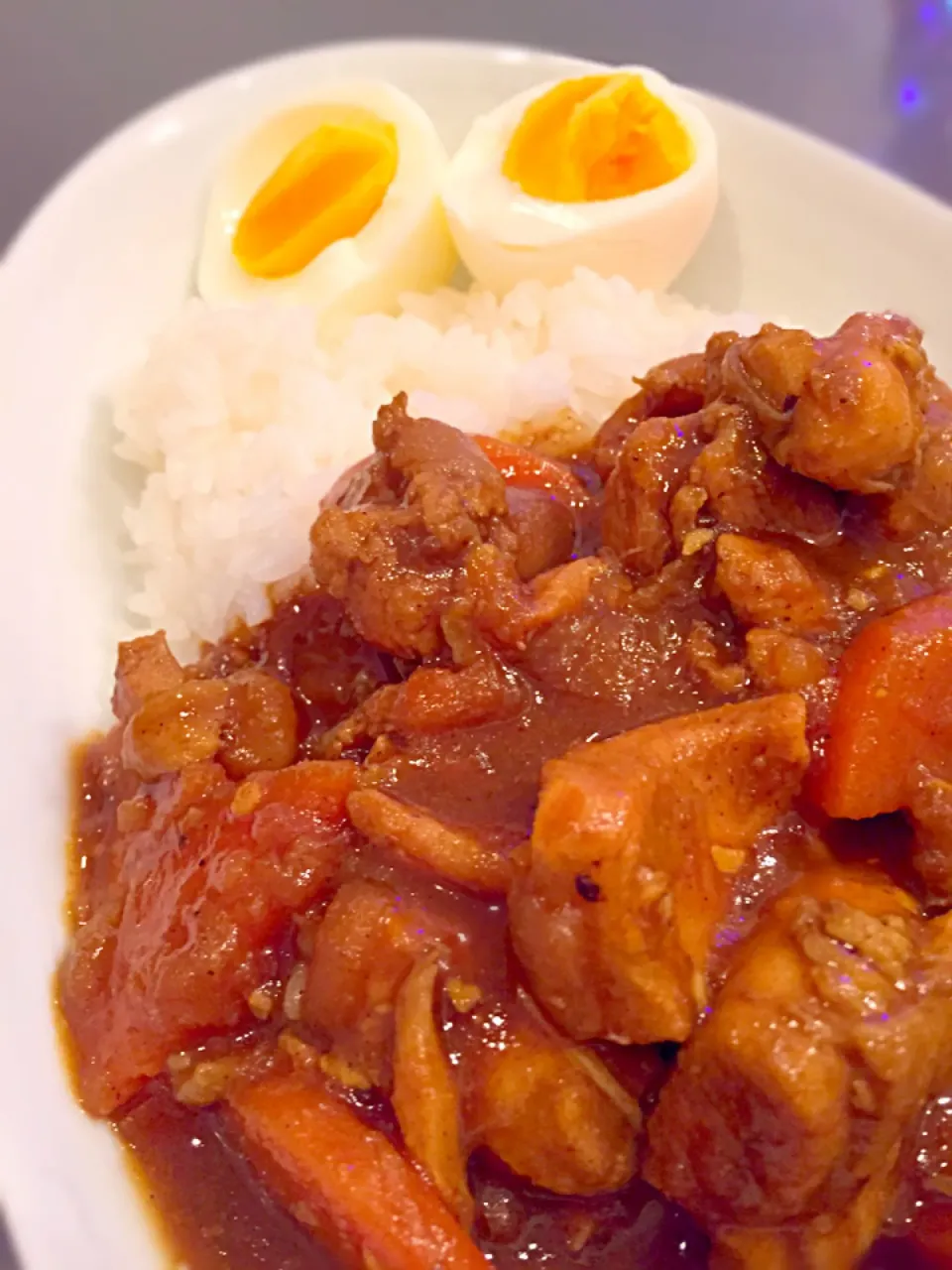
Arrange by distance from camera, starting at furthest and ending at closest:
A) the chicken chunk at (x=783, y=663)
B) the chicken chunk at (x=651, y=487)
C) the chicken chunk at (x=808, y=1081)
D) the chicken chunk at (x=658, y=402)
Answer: the chicken chunk at (x=658, y=402), the chicken chunk at (x=651, y=487), the chicken chunk at (x=783, y=663), the chicken chunk at (x=808, y=1081)

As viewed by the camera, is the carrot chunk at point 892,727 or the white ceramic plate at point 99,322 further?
the white ceramic plate at point 99,322

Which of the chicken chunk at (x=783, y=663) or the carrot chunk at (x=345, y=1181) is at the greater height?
the chicken chunk at (x=783, y=663)

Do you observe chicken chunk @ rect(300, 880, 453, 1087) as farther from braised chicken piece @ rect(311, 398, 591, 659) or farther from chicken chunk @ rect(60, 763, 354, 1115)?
braised chicken piece @ rect(311, 398, 591, 659)

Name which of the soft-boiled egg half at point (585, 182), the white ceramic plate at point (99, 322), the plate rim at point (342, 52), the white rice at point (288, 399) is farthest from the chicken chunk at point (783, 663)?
the plate rim at point (342, 52)

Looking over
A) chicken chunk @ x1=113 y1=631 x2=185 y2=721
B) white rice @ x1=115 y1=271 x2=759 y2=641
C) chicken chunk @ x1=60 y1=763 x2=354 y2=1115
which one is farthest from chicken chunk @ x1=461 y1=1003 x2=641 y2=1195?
white rice @ x1=115 y1=271 x2=759 y2=641

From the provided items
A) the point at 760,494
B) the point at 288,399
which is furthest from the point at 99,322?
the point at 760,494

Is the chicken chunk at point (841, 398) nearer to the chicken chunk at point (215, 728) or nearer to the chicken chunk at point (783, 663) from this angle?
the chicken chunk at point (783, 663)
